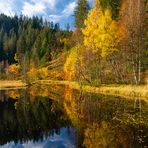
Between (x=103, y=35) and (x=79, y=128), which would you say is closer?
(x=79, y=128)

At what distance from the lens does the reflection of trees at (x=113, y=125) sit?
18.6m

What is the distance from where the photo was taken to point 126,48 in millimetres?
51281

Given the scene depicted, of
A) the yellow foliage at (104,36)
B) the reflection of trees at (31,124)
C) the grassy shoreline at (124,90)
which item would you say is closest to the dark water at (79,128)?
Result: the reflection of trees at (31,124)

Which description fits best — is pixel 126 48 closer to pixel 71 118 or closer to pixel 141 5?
pixel 141 5

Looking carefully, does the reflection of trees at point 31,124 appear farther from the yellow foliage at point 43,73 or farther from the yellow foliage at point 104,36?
the yellow foliage at point 43,73

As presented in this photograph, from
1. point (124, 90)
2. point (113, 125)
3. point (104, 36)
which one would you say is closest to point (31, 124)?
point (113, 125)

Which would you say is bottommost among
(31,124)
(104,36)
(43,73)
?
(31,124)

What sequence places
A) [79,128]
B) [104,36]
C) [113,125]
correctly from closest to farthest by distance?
[113,125]
[79,128]
[104,36]

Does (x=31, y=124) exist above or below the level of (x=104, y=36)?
below

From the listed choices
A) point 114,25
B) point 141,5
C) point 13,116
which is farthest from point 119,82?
point 13,116

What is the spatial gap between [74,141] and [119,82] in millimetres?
34994

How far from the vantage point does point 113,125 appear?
23438mm

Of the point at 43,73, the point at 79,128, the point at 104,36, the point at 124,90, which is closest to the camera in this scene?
the point at 79,128

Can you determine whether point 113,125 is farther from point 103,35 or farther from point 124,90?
point 103,35
